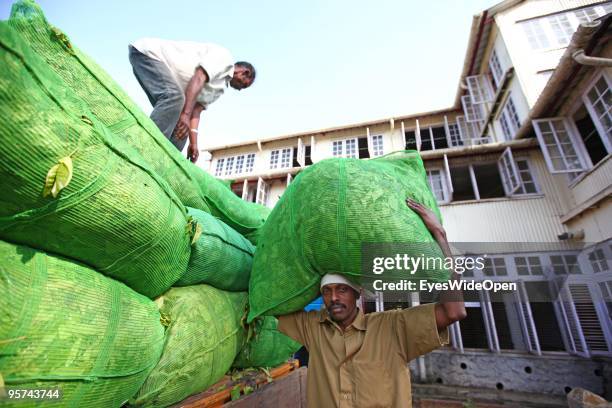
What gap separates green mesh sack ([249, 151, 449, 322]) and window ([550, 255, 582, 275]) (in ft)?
24.1

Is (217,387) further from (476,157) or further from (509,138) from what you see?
(509,138)

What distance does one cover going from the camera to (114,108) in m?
1.19

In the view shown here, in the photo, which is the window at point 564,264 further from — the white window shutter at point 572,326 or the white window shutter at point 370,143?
the white window shutter at point 370,143

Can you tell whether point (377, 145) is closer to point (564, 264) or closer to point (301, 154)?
point (301, 154)

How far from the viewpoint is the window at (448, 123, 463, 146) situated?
30.7 ft

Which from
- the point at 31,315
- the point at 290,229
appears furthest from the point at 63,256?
the point at 290,229

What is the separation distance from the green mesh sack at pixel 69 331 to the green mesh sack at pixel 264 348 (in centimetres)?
69

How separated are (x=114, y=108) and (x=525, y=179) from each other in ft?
29.4

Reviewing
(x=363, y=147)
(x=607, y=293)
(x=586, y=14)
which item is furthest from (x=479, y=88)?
(x=607, y=293)

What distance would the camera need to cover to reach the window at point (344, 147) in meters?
10.2

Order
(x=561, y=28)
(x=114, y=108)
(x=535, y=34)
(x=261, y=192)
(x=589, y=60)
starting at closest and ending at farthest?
(x=114, y=108), (x=589, y=60), (x=561, y=28), (x=535, y=34), (x=261, y=192)

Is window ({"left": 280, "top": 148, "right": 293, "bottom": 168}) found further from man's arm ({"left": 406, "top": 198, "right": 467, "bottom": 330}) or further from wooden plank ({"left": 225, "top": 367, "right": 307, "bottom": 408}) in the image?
man's arm ({"left": 406, "top": 198, "right": 467, "bottom": 330})

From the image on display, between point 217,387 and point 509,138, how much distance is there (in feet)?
30.9

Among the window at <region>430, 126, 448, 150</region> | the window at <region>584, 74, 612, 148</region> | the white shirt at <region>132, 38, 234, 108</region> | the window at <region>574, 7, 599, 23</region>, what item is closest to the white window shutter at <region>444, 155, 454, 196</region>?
the window at <region>430, 126, 448, 150</region>
